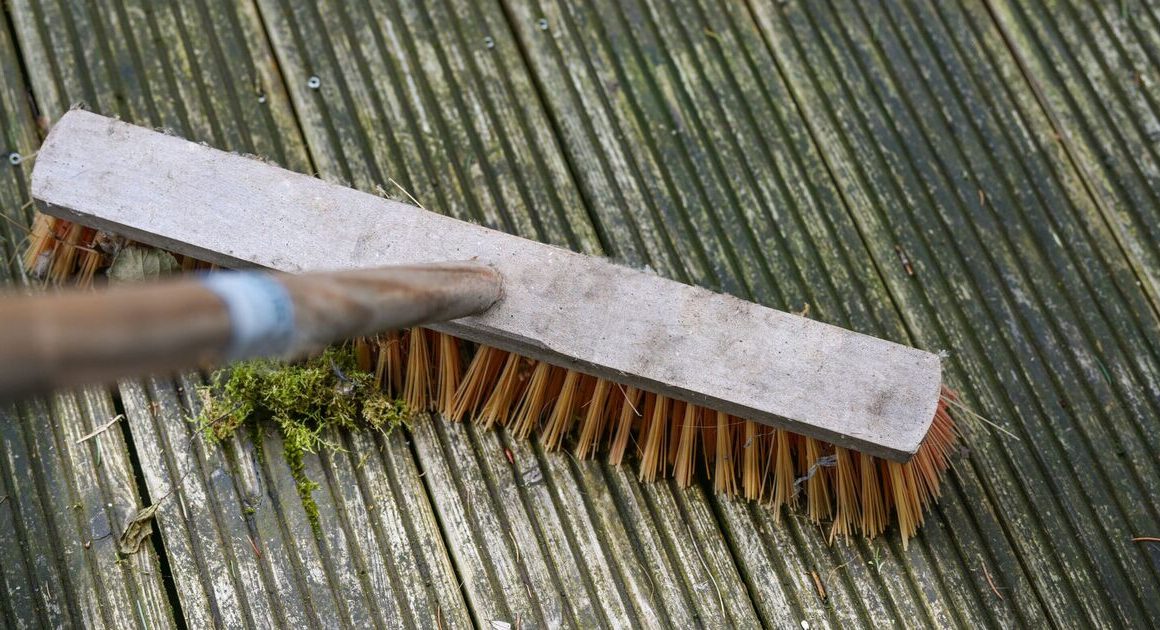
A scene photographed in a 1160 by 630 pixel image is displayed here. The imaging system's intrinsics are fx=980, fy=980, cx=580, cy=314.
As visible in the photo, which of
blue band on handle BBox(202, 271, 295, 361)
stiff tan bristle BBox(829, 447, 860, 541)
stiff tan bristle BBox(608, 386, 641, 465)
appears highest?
blue band on handle BBox(202, 271, 295, 361)

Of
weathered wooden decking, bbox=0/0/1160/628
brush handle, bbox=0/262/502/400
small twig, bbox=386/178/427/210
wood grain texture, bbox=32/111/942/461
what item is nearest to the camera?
brush handle, bbox=0/262/502/400

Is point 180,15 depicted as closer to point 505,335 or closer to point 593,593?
point 505,335

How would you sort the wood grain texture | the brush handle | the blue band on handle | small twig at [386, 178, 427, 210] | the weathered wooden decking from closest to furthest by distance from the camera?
the brush handle
the blue band on handle
the wood grain texture
the weathered wooden decking
small twig at [386, 178, 427, 210]

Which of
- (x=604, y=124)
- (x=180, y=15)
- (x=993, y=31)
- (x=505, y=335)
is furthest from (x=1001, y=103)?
(x=180, y=15)

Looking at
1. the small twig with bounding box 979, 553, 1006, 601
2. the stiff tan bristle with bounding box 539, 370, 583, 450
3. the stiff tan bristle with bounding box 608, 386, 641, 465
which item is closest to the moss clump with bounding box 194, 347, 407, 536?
the stiff tan bristle with bounding box 539, 370, 583, 450

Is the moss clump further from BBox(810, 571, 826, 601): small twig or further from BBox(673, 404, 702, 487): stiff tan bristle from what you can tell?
BBox(810, 571, 826, 601): small twig
